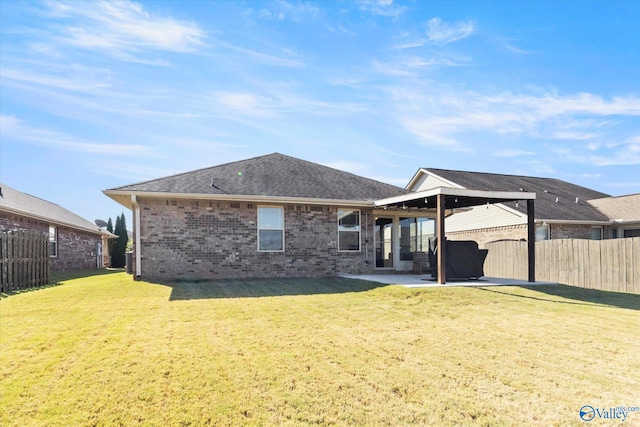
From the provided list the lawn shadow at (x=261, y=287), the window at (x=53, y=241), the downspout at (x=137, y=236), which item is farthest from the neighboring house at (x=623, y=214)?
the window at (x=53, y=241)

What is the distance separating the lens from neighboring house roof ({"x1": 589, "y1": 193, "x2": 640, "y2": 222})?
18.2 meters

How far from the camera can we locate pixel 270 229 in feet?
42.0

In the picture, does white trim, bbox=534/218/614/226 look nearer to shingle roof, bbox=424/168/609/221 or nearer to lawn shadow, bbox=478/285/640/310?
shingle roof, bbox=424/168/609/221

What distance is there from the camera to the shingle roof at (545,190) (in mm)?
18578

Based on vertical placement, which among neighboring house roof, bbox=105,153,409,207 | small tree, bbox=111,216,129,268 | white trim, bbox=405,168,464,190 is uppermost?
white trim, bbox=405,168,464,190

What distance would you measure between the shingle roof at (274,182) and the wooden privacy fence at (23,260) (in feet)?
10.9

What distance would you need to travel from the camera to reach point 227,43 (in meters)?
10.1

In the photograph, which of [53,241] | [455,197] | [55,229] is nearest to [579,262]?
[455,197]

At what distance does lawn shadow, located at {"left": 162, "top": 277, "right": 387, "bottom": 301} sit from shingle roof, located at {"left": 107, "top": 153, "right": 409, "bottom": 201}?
2818 mm

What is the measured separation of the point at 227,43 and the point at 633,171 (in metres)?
26.9

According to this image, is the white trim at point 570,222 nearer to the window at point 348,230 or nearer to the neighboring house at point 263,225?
the neighboring house at point 263,225

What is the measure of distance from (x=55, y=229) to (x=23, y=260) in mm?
8424

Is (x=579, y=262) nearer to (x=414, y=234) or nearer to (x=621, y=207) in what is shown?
(x=414, y=234)

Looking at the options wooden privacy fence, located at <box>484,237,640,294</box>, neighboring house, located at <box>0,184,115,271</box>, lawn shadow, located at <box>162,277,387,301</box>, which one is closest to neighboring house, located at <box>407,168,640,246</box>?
wooden privacy fence, located at <box>484,237,640,294</box>
